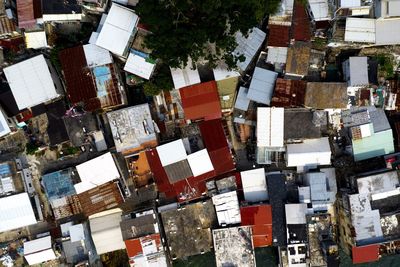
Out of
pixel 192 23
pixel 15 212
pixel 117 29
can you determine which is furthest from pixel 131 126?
pixel 15 212

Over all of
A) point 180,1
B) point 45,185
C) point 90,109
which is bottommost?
point 45,185

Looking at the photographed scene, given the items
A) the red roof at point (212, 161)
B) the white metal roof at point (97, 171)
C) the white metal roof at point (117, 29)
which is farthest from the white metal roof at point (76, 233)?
the white metal roof at point (117, 29)

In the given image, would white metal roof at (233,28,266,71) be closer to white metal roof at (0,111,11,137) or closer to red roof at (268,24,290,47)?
red roof at (268,24,290,47)

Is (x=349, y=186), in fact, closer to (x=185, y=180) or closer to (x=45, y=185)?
(x=185, y=180)

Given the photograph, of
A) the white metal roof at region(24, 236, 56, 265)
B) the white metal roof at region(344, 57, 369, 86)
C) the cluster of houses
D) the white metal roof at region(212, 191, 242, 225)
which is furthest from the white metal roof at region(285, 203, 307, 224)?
the white metal roof at region(24, 236, 56, 265)

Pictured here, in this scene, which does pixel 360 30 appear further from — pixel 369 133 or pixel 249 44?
pixel 249 44

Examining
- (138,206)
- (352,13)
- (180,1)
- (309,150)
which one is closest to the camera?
(180,1)

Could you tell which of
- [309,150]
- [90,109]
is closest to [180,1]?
[90,109]

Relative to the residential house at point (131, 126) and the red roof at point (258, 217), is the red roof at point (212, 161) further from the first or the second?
the red roof at point (258, 217)
